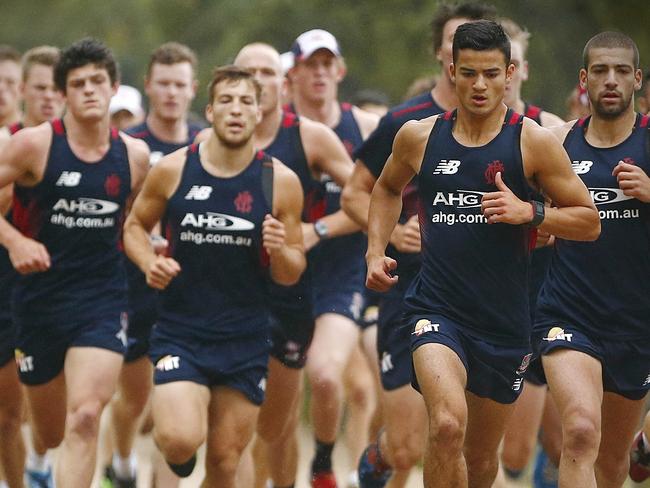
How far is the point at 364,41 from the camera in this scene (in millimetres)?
21031

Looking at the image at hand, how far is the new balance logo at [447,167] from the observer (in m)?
8.30

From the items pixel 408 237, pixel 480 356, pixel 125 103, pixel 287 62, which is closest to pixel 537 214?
pixel 480 356

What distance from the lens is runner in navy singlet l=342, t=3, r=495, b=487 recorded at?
9.80 meters

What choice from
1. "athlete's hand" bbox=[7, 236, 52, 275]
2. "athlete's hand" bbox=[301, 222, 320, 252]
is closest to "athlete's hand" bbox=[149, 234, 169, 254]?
"athlete's hand" bbox=[301, 222, 320, 252]

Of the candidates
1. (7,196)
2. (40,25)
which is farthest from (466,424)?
(40,25)

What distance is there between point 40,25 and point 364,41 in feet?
20.4

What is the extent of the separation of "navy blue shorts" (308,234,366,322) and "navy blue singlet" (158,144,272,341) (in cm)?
174

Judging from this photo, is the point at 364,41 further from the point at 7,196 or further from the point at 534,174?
the point at 534,174

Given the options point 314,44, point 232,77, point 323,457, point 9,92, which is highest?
point 314,44

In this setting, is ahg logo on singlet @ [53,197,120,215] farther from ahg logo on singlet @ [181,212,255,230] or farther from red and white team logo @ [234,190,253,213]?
red and white team logo @ [234,190,253,213]

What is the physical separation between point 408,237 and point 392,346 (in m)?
0.89

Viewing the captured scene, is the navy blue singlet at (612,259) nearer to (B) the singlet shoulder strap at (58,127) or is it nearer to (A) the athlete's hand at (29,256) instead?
(A) the athlete's hand at (29,256)

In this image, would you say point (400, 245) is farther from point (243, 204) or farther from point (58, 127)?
point (58, 127)

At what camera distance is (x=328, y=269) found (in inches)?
447
